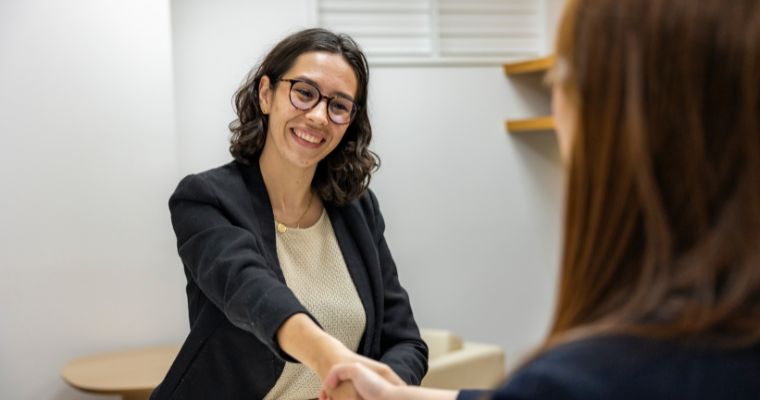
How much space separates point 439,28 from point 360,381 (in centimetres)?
259

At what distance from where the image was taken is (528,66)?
344cm

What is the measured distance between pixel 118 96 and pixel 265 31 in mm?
761

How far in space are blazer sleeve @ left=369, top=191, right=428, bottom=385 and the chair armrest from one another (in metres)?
1.19

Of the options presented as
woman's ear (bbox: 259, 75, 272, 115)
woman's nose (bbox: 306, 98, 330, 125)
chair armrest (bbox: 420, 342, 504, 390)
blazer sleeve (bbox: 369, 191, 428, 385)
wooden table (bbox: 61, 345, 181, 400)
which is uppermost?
woman's ear (bbox: 259, 75, 272, 115)

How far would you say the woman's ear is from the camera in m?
1.67

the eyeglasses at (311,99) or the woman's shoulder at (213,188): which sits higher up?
the eyeglasses at (311,99)

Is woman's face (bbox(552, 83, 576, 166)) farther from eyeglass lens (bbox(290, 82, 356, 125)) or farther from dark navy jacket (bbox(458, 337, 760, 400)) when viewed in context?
eyeglass lens (bbox(290, 82, 356, 125))

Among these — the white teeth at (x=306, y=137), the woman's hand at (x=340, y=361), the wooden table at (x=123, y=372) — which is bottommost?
the wooden table at (x=123, y=372)

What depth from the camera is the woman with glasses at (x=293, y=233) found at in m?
1.42

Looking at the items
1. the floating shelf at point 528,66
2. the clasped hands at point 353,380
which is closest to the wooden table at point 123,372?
the clasped hands at point 353,380

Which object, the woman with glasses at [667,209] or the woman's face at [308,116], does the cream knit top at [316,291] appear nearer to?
the woman's face at [308,116]

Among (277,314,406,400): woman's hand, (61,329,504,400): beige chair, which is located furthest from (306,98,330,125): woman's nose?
(61,329,504,400): beige chair

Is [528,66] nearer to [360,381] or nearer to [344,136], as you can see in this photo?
[344,136]

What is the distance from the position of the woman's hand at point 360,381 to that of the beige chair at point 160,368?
120 centimetres
